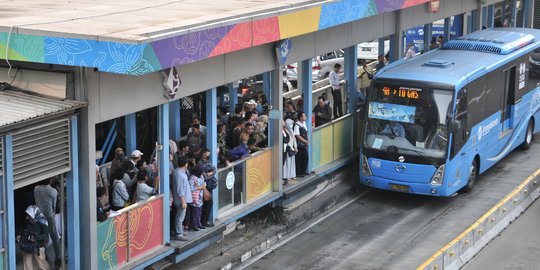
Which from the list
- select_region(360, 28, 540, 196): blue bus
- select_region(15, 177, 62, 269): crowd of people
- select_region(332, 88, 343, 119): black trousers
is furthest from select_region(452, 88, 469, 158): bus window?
select_region(15, 177, 62, 269): crowd of people

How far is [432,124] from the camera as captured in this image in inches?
850

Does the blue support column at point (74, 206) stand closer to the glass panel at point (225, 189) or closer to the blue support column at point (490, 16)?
the glass panel at point (225, 189)

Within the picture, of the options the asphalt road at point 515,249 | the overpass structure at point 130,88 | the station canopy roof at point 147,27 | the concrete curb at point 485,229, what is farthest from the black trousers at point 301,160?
the asphalt road at point 515,249

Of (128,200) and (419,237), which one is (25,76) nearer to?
(128,200)

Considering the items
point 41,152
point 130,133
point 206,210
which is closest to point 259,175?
point 206,210

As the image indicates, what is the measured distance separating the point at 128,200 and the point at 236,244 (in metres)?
3.13

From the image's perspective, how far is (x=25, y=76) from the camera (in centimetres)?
1502

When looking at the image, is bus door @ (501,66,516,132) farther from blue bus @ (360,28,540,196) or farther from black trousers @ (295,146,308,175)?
black trousers @ (295,146,308,175)

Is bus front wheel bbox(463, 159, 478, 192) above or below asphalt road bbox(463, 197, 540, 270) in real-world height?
above

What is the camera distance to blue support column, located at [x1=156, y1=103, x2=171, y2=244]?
16.6m

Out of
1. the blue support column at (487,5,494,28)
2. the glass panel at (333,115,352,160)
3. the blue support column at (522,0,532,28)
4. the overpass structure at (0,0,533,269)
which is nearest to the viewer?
the overpass structure at (0,0,533,269)

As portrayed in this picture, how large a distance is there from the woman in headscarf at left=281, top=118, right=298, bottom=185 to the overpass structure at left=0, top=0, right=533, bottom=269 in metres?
0.39

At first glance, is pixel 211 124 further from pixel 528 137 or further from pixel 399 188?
pixel 528 137

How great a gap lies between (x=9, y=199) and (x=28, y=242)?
2.87ft
